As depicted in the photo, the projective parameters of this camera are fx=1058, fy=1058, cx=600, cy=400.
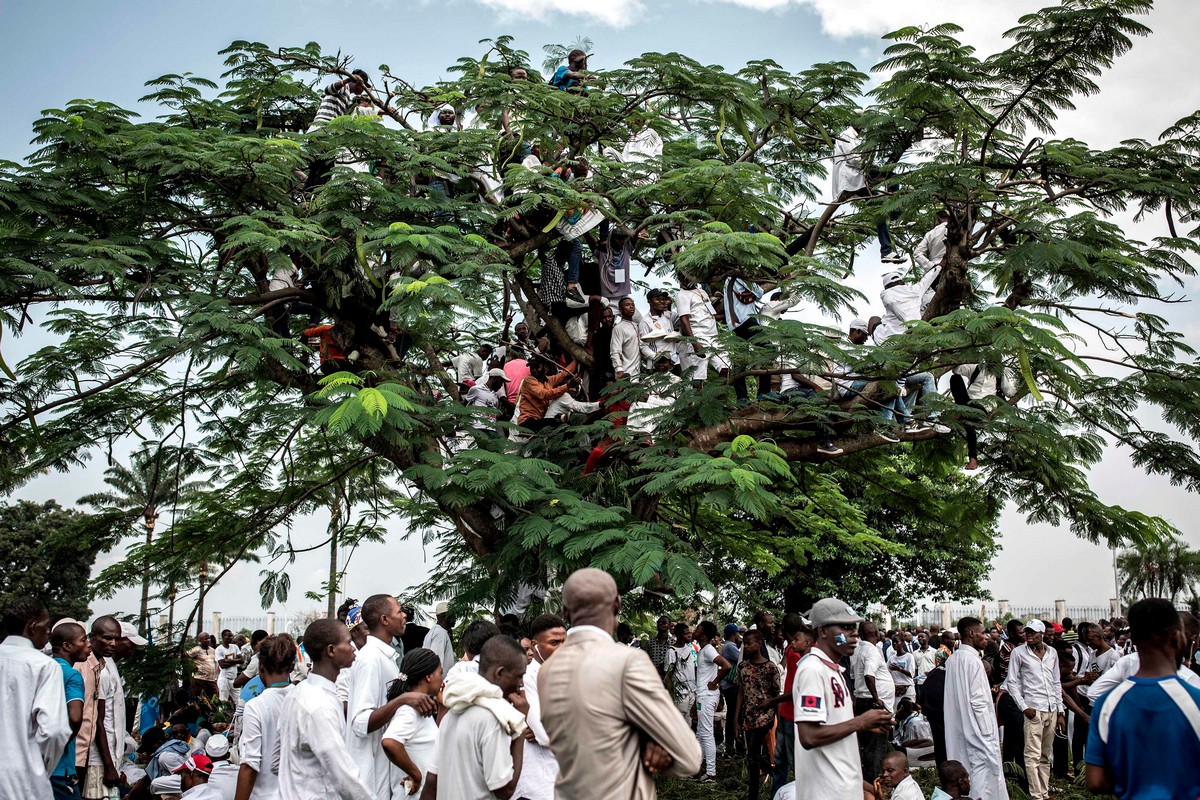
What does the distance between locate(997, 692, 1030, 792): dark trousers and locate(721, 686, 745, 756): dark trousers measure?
302cm

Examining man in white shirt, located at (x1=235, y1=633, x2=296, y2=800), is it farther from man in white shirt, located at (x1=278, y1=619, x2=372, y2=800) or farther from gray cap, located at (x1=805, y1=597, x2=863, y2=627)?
gray cap, located at (x1=805, y1=597, x2=863, y2=627)

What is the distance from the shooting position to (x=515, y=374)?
12711mm

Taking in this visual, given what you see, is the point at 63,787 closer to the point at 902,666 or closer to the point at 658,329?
the point at 658,329

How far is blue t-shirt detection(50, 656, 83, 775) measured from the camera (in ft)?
21.2

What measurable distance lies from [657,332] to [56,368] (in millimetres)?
6405

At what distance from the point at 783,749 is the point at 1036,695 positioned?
3.19 m

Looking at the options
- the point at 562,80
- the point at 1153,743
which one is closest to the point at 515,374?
the point at 562,80

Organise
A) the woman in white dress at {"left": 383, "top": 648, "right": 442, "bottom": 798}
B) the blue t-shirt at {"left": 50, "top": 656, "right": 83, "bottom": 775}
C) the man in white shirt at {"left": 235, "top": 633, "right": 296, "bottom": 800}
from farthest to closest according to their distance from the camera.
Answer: the blue t-shirt at {"left": 50, "top": 656, "right": 83, "bottom": 775}, the woman in white dress at {"left": 383, "top": 648, "right": 442, "bottom": 798}, the man in white shirt at {"left": 235, "top": 633, "right": 296, "bottom": 800}

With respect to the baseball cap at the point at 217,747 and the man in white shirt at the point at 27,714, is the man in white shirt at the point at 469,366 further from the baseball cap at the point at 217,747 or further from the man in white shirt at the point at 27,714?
the man in white shirt at the point at 27,714

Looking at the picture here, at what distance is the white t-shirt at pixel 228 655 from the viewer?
1562 centimetres

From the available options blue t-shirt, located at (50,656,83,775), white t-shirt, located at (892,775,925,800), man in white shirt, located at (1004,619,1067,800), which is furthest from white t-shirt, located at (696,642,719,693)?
blue t-shirt, located at (50,656,83,775)

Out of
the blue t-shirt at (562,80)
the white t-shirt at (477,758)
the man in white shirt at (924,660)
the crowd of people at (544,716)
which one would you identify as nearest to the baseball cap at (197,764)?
the crowd of people at (544,716)

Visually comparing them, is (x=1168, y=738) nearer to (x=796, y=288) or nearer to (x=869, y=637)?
(x=796, y=288)

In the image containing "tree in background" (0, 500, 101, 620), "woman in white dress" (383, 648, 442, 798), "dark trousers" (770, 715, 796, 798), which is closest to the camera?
"woman in white dress" (383, 648, 442, 798)
